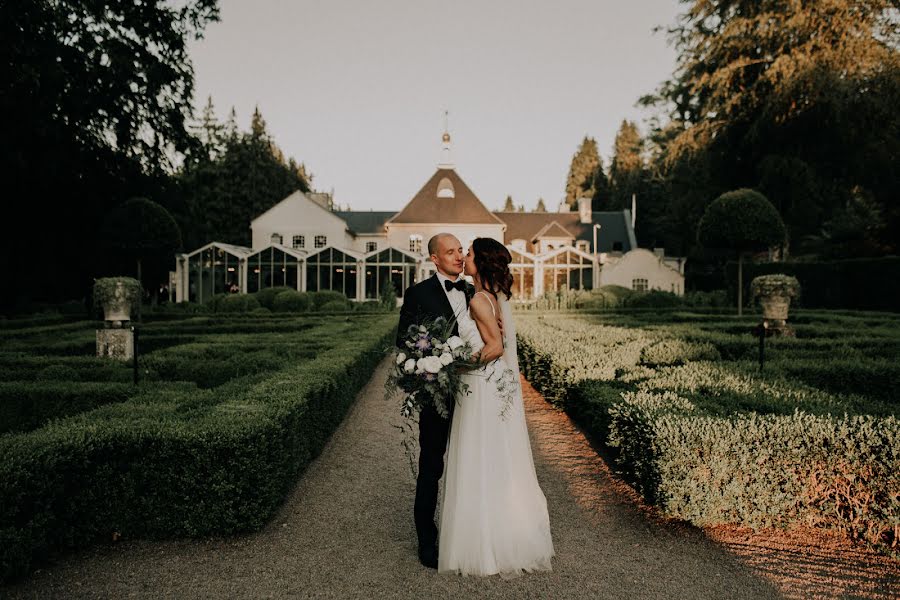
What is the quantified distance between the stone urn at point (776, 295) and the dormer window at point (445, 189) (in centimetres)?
2749

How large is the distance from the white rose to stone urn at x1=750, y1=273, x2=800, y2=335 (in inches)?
357

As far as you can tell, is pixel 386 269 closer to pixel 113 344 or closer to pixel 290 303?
pixel 290 303

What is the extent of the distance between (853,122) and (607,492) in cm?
2388

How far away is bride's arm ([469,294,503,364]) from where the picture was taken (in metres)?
2.93

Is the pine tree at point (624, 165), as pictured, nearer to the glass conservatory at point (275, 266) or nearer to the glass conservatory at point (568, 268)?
the glass conservatory at point (568, 268)

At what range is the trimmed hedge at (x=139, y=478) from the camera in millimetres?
3008

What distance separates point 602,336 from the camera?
8812 mm

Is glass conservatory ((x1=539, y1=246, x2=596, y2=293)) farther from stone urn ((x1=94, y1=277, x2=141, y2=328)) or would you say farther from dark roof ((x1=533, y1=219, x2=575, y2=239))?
stone urn ((x1=94, y1=277, x2=141, y2=328))

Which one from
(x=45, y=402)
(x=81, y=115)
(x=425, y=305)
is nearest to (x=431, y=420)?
(x=425, y=305)

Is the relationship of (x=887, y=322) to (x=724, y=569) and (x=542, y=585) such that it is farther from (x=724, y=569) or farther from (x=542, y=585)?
(x=542, y=585)

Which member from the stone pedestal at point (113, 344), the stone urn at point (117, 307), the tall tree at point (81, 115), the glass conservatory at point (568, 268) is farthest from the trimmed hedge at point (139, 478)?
the glass conservatory at point (568, 268)

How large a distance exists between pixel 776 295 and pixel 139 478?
10.1 m

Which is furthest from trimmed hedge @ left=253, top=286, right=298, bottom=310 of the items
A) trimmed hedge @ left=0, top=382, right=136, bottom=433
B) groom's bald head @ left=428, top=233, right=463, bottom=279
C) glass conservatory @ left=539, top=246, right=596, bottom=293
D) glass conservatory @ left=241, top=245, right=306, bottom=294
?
groom's bald head @ left=428, top=233, right=463, bottom=279

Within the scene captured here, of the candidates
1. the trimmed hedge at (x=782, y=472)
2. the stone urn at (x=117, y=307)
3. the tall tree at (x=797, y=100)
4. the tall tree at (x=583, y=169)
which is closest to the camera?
the trimmed hedge at (x=782, y=472)
